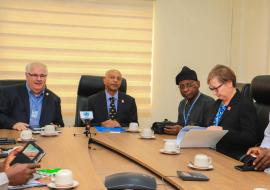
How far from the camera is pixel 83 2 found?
508 cm

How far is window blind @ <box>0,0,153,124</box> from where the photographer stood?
489 centimetres

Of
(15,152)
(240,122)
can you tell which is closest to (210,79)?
(240,122)

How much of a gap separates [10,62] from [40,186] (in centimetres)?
355

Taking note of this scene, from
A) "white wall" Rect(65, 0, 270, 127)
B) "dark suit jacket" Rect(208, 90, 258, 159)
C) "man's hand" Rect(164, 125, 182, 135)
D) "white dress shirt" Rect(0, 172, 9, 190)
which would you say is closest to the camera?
"white dress shirt" Rect(0, 172, 9, 190)

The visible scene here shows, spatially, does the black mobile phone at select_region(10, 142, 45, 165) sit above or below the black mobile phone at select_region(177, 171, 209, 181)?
above

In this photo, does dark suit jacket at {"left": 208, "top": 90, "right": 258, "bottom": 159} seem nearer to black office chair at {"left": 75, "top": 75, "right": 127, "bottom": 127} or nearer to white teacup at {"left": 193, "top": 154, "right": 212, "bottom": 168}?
white teacup at {"left": 193, "top": 154, "right": 212, "bottom": 168}

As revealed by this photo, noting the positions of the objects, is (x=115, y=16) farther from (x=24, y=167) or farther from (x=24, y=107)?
(x=24, y=167)

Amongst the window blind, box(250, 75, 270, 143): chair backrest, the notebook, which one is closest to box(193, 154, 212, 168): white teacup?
the notebook

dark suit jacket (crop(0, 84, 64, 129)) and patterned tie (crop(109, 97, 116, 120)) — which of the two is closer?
dark suit jacket (crop(0, 84, 64, 129))

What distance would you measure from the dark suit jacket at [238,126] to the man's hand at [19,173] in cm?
145

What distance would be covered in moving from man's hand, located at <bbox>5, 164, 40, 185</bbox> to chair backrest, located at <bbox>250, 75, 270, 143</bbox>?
1962 mm

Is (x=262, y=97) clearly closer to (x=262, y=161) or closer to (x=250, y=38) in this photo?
(x=262, y=161)

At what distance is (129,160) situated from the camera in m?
A: 2.55

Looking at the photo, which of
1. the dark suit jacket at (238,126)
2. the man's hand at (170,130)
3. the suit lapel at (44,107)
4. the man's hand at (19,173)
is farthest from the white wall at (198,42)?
the man's hand at (19,173)
